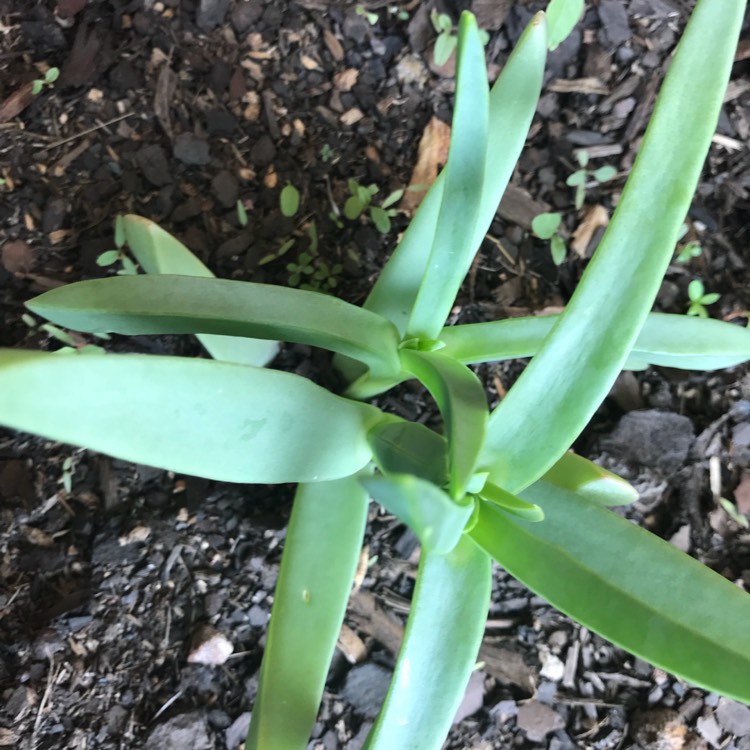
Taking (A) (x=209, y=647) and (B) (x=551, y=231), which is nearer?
(A) (x=209, y=647)

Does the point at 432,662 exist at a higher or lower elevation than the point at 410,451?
lower

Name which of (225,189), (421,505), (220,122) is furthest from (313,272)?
(421,505)

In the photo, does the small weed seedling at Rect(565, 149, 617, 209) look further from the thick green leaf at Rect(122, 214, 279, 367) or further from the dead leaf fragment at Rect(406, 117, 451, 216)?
the thick green leaf at Rect(122, 214, 279, 367)

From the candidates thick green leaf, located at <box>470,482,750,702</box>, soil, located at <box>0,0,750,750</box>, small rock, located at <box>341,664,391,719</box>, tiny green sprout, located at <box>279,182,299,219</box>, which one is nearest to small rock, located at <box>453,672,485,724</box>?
soil, located at <box>0,0,750,750</box>

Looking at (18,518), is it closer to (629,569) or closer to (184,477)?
(184,477)

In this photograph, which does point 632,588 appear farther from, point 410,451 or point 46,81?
point 46,81

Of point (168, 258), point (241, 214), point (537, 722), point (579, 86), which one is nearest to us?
point (168, 258)
